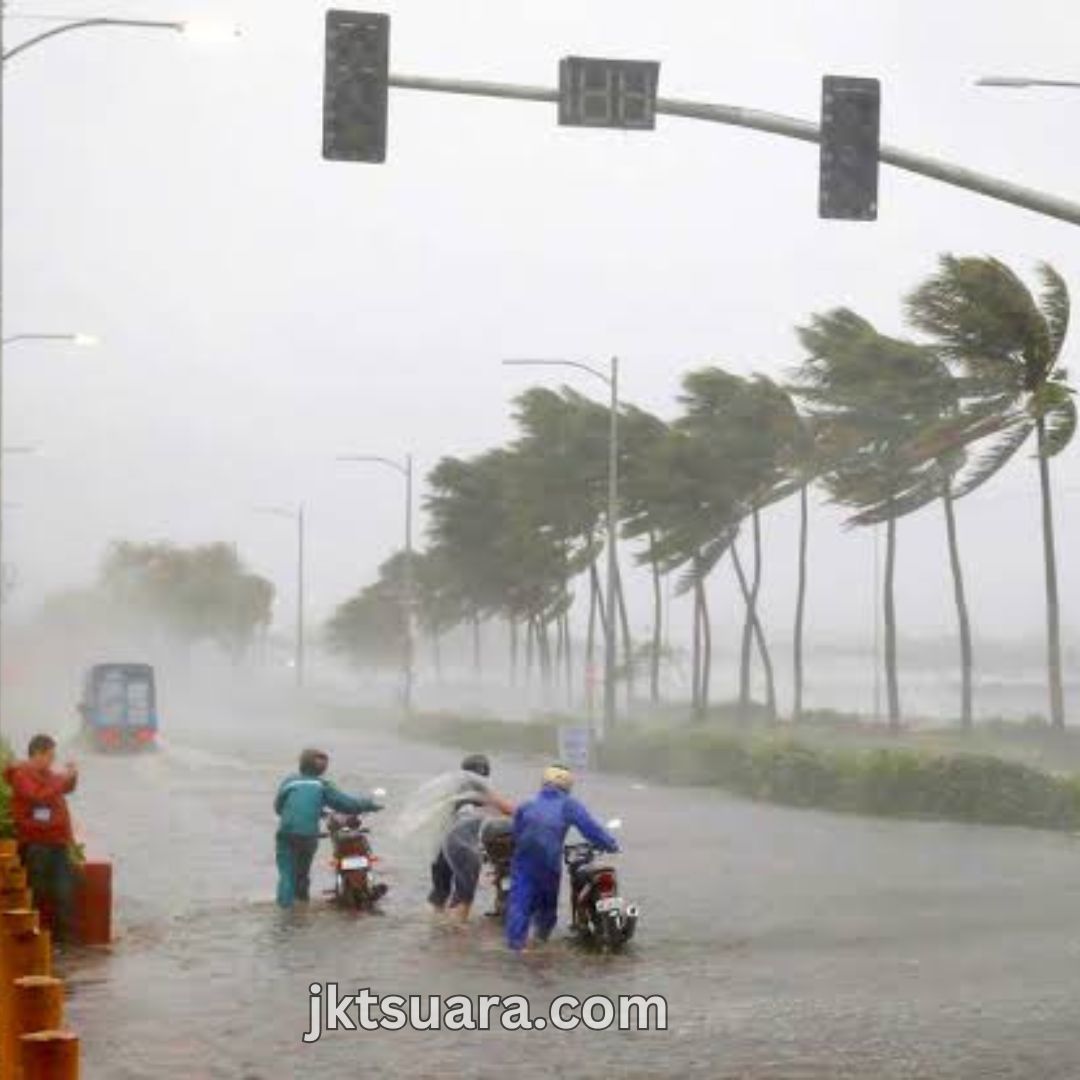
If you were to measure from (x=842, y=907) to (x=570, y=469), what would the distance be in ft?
172

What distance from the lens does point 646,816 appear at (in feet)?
110

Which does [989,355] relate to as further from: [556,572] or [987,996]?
[556,572]

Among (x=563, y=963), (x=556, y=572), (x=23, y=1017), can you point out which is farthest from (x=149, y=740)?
(x=23, y=1017)

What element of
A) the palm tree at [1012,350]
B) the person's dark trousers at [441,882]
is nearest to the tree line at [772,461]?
the palm tree at [1012,350]

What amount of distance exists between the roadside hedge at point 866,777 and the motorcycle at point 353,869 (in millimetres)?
13591

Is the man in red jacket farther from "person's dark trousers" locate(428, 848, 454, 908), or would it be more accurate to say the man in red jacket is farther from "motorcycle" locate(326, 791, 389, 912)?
"person's dark trousers" locate(428, 848, 454, 908)

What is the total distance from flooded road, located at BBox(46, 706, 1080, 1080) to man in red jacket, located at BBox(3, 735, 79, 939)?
0.59 meters

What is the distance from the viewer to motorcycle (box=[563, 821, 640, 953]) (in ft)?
53.1

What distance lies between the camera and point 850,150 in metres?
15.1

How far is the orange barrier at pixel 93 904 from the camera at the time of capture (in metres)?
16.7

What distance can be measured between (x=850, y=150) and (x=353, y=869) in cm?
789

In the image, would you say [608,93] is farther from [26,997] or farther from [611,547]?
[611,547]

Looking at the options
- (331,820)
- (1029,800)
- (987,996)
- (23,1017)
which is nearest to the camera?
(23,1017)

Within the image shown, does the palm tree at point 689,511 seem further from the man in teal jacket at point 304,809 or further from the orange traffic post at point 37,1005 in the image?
the orange traffic post at point 37,1005
